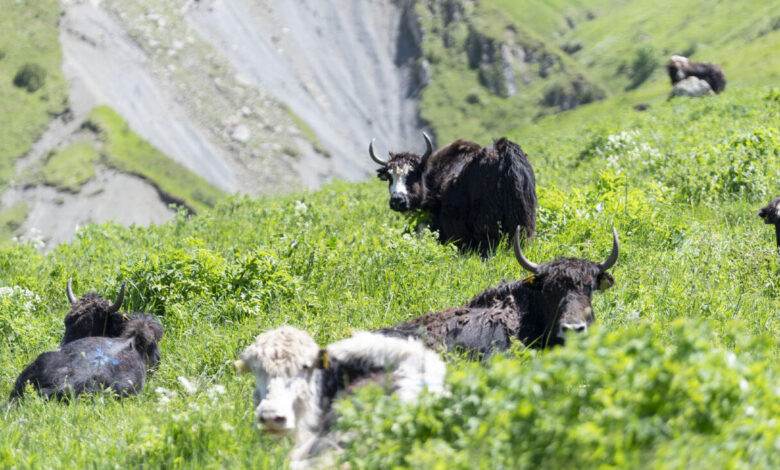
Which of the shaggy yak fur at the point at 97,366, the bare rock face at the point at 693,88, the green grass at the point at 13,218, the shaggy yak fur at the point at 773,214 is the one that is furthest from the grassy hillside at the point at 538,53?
the shaggy yak fur at the point at 97,366

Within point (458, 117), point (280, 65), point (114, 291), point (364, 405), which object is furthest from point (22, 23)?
point (364, 405)

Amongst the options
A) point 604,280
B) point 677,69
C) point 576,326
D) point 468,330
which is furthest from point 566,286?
point 677,69

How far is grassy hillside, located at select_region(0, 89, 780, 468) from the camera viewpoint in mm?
3404

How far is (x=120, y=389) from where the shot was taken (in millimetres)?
7672

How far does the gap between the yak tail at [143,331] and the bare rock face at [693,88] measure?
93.8 feet

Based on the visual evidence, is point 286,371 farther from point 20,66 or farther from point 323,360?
point 20,66

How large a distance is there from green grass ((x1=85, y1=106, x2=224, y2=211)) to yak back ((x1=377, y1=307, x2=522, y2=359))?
7926cm

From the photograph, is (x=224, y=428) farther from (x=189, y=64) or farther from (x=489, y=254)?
(x=189, y=64)

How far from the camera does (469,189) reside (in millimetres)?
11031

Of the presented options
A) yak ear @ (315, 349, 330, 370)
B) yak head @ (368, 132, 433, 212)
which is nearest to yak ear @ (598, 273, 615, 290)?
yak ear @ (315, 349, 330, 370)

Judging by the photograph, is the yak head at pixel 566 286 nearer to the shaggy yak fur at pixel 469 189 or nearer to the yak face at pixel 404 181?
the shaggy yak fur at pixel 469 189

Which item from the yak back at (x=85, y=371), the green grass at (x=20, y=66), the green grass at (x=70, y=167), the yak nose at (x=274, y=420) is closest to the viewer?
the yak nose at (x=274, y=420)

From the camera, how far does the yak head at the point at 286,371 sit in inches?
200

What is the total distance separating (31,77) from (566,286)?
3935 inches
